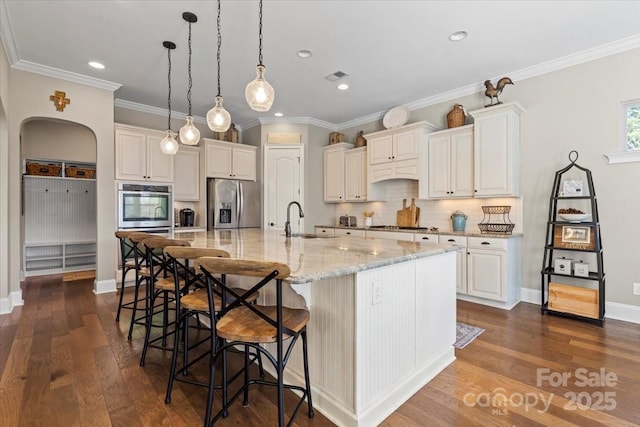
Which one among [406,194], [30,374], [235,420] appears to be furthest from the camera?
[406,194]

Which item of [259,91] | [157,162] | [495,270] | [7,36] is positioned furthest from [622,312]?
[7,36]

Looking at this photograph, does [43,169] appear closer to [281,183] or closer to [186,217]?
[186,217]

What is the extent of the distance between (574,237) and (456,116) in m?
2.04

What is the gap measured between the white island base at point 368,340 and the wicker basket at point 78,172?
560 centimetres

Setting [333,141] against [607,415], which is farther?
[333,141]

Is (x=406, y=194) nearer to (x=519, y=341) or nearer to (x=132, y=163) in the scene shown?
(x=519, y=341)

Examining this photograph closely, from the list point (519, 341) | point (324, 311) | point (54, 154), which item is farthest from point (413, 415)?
point (54, 154)

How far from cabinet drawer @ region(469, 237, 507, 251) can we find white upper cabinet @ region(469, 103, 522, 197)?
59cm

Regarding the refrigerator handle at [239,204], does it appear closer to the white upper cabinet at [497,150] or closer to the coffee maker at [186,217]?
the coffee maker at [186,217]

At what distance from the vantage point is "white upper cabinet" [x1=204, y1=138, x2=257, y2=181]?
5383 mm

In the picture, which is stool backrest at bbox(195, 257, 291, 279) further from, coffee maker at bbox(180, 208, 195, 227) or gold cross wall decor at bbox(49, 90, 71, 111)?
coffee maker at bbox(180, 208, 195, 227)

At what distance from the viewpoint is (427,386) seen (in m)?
2.03

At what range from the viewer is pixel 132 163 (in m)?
4.61

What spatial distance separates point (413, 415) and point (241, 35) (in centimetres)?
344
